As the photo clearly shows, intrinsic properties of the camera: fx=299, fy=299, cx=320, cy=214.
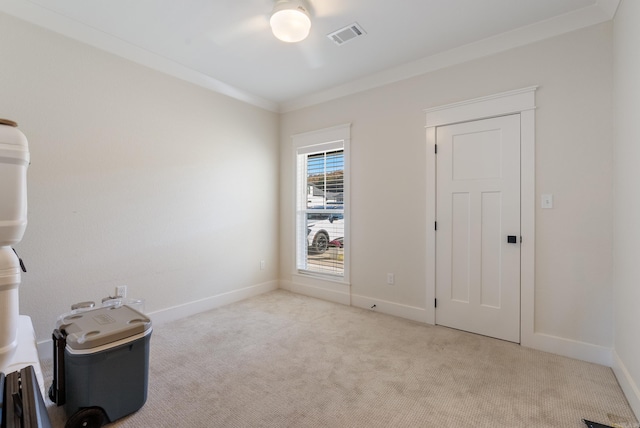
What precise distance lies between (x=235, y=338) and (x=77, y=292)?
55.4 inches

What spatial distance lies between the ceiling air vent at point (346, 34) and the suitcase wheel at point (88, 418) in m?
3.15

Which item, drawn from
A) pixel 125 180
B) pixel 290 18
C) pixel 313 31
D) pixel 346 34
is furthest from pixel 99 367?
pixel 346 34

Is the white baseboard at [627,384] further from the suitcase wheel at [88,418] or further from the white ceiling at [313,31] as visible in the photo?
the suitcase wheel at [88,418]

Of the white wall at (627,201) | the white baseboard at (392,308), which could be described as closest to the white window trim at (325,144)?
the white baseboard at (392,308)

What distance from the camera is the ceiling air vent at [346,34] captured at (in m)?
2.58

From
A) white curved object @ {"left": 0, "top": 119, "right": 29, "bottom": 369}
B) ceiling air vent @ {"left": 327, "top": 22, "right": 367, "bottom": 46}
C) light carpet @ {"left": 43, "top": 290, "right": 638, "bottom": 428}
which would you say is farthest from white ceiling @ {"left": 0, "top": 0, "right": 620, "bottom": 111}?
light carpet @ {"left": 43, "top": 290, "right": 638, "bottom": 428}

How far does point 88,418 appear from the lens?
1.57 meters

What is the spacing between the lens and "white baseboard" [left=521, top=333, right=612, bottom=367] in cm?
230

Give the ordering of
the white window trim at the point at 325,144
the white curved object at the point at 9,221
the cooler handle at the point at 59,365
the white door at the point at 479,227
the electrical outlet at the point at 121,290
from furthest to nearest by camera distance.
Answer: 1. the white window trim at the point at 325,144
2. the electrical outlet at the point at 121,290
3. the white door at the point at 479,227
4. the cooler handle at the point at 59,365
5. the white curved object at the point at 9,221

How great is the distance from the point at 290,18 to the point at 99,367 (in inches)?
101

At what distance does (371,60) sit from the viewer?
316 cm

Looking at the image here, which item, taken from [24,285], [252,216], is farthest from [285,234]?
[24,285]

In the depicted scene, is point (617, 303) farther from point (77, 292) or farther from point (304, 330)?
point (77, 292)

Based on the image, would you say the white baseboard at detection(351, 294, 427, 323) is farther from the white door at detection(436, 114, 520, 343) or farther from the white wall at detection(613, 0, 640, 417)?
the white wall at detection(613, 0, 640, 417)
